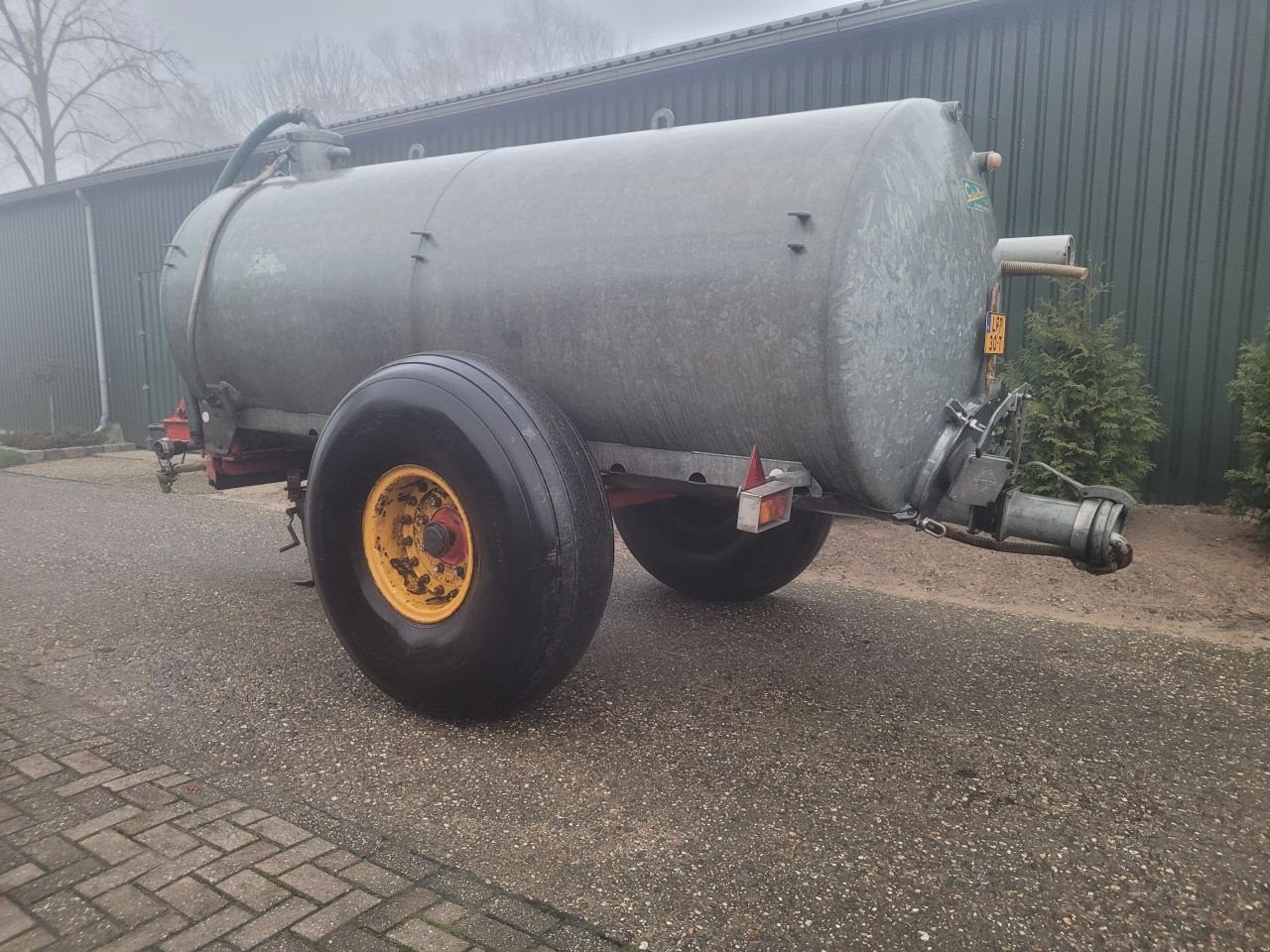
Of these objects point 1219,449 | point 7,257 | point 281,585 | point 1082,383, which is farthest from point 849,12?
point 7,257

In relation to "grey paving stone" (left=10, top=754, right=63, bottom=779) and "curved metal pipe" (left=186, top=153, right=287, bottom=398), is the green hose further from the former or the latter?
"grey paving stone" (left=10, top=754, right=63, bottom=779)

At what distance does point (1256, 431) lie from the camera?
235 inches

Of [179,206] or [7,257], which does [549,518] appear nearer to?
[179,206]

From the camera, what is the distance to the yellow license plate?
3.62m

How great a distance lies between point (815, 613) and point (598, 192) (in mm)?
2516

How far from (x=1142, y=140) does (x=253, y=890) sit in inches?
286

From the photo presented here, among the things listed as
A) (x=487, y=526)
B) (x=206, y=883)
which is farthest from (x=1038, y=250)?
(x=206, y=883)

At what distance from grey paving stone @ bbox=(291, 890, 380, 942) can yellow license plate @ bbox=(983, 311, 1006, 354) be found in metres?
2.77

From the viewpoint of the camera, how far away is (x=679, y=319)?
324 centimetres

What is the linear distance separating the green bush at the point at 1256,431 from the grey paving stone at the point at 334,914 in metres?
5.65

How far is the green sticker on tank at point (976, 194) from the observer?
3.42 meters

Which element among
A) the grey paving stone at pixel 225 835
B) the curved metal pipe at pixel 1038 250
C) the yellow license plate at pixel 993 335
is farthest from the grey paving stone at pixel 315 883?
the curved metal pipe at pixel 1038 250

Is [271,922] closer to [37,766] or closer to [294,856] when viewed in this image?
[294,856]

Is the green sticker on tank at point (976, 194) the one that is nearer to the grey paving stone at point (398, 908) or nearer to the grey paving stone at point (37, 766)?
the grey paving stone at point (398, 908)
